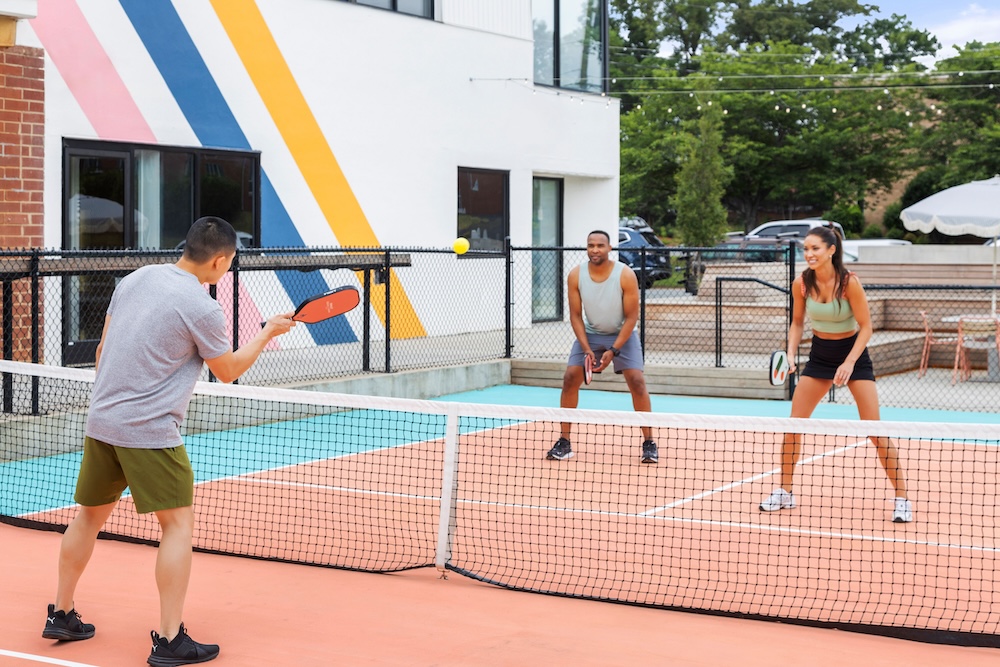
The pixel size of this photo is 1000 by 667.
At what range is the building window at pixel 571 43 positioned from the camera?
20641mm

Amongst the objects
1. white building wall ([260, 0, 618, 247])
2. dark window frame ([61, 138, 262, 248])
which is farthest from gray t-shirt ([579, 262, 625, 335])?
white building wall ([260, 0, 618, 247])

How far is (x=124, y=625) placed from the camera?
5.82m

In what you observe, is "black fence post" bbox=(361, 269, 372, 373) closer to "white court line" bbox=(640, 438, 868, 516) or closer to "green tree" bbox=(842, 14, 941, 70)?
"white court line" bbox=(640, 438, 868, 516)

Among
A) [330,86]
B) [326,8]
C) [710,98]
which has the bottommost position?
[330,86]

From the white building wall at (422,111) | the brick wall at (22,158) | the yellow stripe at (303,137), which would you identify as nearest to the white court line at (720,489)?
the brick wall at (22,158)

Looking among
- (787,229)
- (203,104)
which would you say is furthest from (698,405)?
(787,229)

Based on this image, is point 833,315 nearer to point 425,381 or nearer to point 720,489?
point 720,489

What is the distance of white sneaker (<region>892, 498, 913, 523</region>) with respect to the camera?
803 centimetres

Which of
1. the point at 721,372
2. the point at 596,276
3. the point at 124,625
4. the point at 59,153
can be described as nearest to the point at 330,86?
the point at 59,153

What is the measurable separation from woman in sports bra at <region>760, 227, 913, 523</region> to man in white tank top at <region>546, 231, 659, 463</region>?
6.45ft

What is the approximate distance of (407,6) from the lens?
1788 centimetres

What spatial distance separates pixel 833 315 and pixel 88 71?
8879 millimetres

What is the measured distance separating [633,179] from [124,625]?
4330 centimetres

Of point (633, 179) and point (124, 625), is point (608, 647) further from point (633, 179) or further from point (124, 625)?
point (633, 179)
